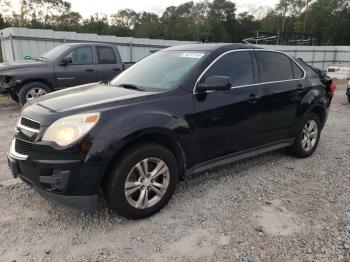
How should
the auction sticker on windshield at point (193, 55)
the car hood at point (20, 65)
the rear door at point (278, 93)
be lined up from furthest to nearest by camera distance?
the car hood at point (20, 65) → the rear door at point (278, 93) → the auction sticker on windshield at point (193, 55)

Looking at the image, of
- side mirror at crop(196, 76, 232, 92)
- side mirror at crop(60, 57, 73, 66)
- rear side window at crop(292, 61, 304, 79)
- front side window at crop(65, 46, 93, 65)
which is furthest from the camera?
front side window at crop(65, 46, 93, 65)

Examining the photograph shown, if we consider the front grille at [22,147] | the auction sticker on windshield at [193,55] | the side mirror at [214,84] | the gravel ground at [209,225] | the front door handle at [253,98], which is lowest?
the gravel ground at [209,225]

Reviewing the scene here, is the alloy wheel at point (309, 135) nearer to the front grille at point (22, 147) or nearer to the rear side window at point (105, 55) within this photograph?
the front grille at point (22, 147)

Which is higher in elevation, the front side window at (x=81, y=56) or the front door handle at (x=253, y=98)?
the front side window at (x=81, y=56)

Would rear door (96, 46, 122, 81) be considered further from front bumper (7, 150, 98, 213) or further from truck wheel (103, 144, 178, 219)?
front bumper (7, 150, 98, 213)

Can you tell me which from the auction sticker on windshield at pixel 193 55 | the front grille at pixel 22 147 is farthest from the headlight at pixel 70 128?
the auction sticker on windshield at pixel 193 55

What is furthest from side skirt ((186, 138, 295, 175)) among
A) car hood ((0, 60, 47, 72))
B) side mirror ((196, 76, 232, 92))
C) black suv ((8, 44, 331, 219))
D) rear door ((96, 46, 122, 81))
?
car hood ((0, 60, 47, 72))

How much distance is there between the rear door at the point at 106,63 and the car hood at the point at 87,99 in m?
5.56

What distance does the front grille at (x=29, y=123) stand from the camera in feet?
9.70

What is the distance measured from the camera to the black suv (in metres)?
2.83

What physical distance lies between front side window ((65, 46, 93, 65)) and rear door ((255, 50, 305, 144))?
5.92m

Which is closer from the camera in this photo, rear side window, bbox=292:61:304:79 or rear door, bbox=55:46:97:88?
rear side window, bbox=292:61:304:79

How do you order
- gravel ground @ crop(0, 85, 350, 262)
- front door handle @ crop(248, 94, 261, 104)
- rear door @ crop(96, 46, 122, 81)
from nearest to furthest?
gravel ground @ crop(0, 85, 350, 262)
front door handle @ crop(248, 94, 261, 104)
rear door @ crop(96, 46, 122, 81)

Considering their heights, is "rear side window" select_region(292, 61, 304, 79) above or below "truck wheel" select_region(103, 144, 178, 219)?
above
